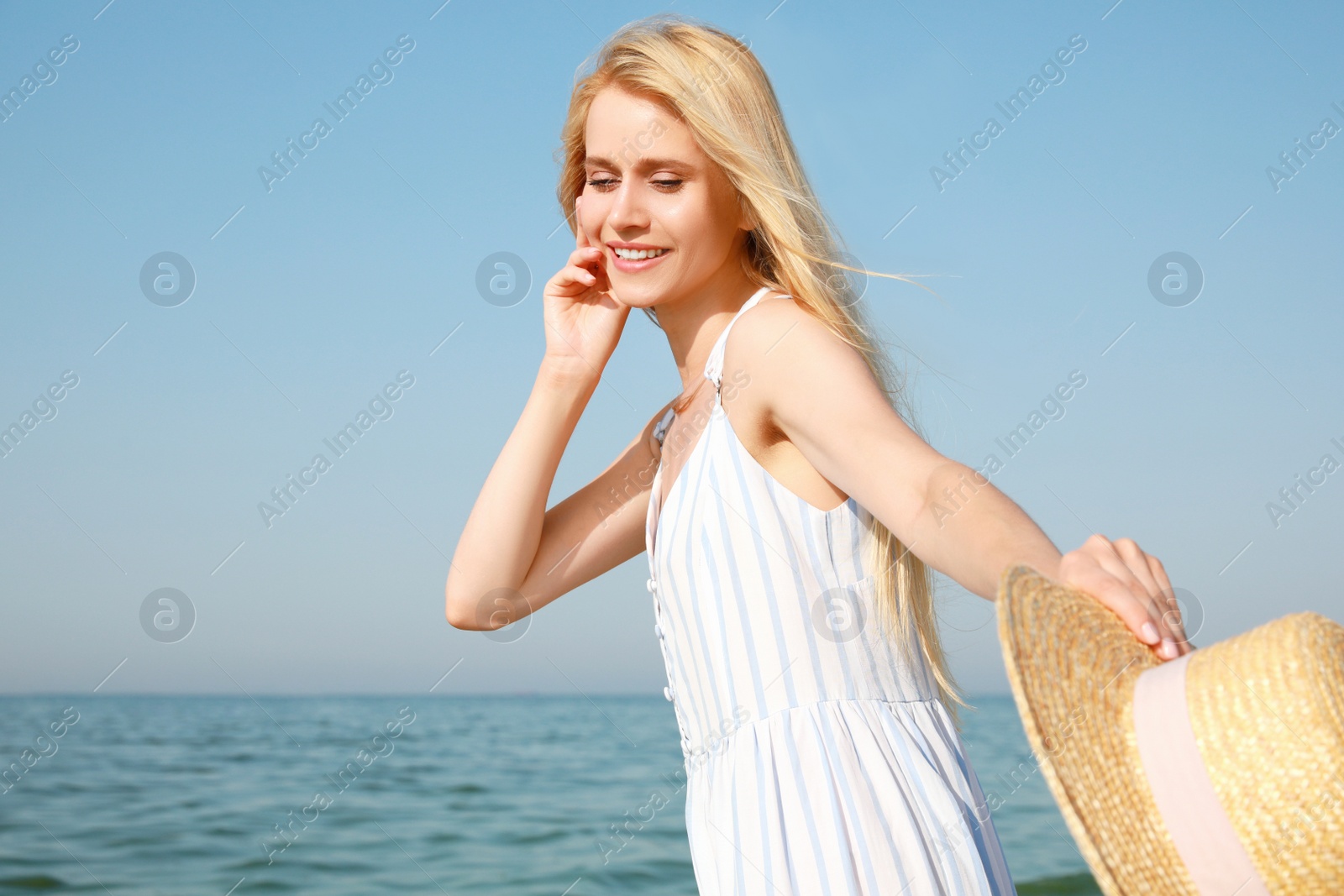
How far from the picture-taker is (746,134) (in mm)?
2111

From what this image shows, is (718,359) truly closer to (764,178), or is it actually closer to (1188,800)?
(764,178)

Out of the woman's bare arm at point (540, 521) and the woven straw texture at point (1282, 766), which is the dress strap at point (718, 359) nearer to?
the woman's bare arm at point (540, 521)

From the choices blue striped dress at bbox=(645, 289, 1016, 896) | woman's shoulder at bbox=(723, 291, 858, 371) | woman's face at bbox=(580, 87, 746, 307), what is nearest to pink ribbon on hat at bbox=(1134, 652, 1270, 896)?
blue striped dress at bbox=(645, 289, 1016, 896)

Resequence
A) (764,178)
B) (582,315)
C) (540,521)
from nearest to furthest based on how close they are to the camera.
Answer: (764,178)
(540,521)
(582,315)

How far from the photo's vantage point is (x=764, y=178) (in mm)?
2096

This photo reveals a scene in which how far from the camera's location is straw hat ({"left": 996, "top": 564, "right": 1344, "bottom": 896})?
977mm

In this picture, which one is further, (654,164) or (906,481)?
(654,164)

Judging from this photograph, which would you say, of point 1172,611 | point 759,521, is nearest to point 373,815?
point 759,521

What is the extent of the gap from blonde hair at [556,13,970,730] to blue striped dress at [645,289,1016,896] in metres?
0.12

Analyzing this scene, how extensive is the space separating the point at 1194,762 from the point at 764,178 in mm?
1429

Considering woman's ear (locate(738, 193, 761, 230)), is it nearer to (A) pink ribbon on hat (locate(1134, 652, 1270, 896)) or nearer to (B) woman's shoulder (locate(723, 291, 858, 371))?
(B) woman's shoulder (locate(723, 291, 858, 371))

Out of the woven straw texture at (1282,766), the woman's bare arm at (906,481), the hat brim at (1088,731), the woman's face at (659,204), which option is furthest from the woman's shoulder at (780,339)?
the woven straw texture at (1282,766)

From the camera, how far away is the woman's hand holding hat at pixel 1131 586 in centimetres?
107

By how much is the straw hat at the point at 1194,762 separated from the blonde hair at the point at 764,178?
0.85 meters
